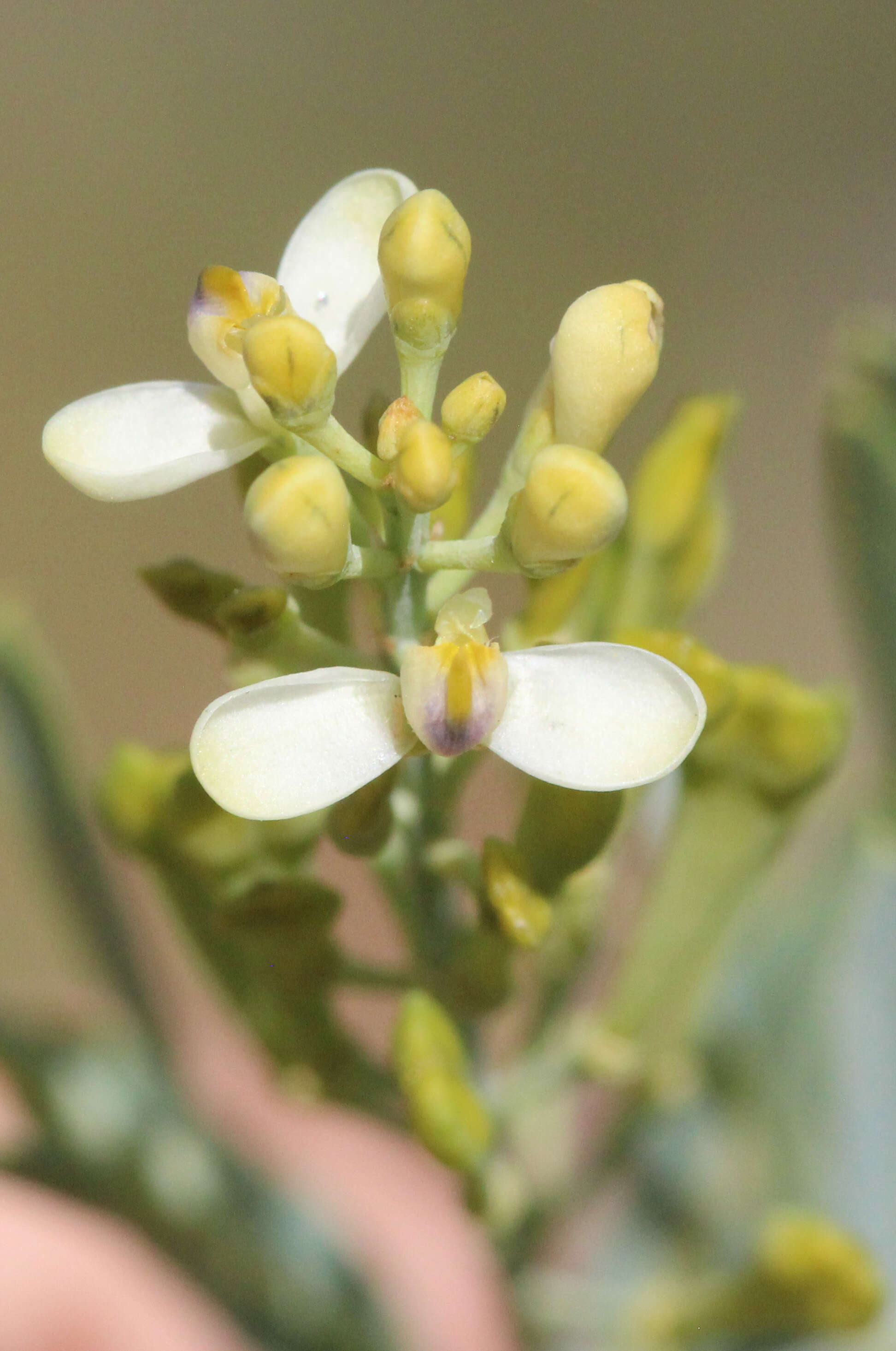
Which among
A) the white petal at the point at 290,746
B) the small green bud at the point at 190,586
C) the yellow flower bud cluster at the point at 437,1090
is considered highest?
the small green bud at the point at 190,586

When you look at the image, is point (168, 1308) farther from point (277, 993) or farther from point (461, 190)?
point (461, 190)

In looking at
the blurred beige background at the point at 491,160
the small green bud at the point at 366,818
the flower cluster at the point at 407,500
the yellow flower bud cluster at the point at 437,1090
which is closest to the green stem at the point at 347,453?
the flower cluster at the point at 407,500

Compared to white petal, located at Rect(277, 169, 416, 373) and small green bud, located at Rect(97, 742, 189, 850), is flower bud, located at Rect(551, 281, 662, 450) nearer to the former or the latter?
white petal, located at Rect(277, 169, 416, 373)

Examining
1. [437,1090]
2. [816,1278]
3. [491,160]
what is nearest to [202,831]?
[437,1090]

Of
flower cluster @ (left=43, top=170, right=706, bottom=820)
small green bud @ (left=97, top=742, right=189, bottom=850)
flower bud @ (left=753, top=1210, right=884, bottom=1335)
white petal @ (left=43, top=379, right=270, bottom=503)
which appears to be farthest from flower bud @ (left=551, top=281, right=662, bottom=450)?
flower bud @ (left=753, top=1210, right=884, bottom=1335)

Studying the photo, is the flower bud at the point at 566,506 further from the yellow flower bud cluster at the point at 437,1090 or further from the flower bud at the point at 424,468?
the yellow flower bud cluster at the point at 437,1090

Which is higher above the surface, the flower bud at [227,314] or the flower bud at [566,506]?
the flower bud at [227,314]

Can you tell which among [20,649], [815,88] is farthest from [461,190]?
[20,649]
